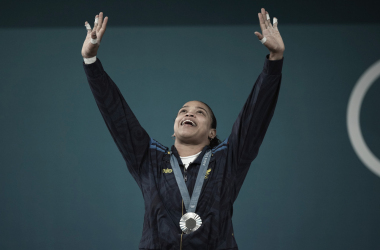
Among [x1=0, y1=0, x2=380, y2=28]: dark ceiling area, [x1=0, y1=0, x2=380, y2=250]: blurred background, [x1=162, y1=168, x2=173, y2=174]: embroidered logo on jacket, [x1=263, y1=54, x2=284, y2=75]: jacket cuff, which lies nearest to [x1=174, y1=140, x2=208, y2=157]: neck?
[x1=162, y1=168, x2=173, y2=174]: embroidered logo on jacket

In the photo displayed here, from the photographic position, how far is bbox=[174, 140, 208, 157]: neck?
1.78m

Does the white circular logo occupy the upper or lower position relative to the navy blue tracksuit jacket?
upper

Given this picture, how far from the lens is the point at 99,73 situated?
1553 millimetres

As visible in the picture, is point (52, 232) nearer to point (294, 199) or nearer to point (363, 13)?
point (294, 199)

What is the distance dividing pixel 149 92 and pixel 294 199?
137 cm

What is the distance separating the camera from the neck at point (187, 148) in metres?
1.78

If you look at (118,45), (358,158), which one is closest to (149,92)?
(118,45)

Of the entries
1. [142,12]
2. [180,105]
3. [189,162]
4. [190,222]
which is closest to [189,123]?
[189,162]

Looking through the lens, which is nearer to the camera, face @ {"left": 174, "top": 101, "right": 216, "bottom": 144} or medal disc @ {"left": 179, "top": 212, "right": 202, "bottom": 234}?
medal disc @ {"left": 179, "top": 212, "right": 202, "bottom": 234}

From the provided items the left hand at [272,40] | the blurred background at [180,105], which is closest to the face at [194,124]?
the left hand at [272,40]

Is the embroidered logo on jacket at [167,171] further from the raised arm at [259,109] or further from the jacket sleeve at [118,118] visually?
the raised arm at [259,109]

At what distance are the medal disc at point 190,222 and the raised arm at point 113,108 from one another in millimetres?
328

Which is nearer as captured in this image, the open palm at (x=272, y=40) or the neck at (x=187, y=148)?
the open palm at (x=272, y=40)

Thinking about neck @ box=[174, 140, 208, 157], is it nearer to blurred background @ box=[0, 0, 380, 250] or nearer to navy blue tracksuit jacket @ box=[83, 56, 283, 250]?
navy blue tracksuit jacket @ box=[83, 56, 283, 250]
